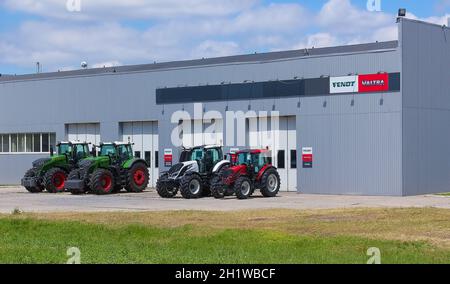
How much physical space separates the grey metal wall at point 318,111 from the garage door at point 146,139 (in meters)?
0.53

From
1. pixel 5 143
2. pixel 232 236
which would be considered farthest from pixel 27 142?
pixel 232 236

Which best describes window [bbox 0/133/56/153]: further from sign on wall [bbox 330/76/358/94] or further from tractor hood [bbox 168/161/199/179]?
sign on wall [bbox 330/76/358/94]

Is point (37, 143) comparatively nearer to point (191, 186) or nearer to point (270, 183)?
point (191, 186)

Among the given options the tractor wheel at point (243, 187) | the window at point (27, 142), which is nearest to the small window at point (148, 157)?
the window at point (27, 142)

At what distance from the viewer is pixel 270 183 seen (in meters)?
32.8

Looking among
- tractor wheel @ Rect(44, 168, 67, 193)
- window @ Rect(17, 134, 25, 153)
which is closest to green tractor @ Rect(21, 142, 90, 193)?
tractor wheel @ Rect(44, 168, 67, 193)

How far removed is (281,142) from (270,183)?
4693 mm

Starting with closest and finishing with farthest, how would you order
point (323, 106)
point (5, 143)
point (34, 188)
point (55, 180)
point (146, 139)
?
point (323, 106) → point (55, 180) → point (34, 188) → point (146, 139) → point (5, 143)

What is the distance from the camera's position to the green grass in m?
13.4

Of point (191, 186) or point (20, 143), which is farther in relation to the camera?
point (20, 143)

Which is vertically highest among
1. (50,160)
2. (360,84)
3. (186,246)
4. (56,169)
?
(360,84)

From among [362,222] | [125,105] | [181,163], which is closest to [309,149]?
[181,163]

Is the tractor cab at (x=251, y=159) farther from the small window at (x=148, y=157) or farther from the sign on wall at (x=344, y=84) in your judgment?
the small window at (x=148, y=157)

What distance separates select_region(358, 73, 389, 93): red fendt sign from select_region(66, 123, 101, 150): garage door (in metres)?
15.8
